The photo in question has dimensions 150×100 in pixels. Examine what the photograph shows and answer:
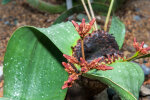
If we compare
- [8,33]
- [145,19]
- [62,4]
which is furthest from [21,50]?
[145,19]

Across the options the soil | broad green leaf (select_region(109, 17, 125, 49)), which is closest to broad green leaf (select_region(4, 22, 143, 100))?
broad green leaf (select_region(109, 17, 125, 49))

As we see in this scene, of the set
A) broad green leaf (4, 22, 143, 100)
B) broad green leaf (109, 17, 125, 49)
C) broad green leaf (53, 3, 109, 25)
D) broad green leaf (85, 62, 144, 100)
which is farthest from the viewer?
broad green leaf (53, 3, 109, 25)

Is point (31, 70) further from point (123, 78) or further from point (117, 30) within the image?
point (117, 30)

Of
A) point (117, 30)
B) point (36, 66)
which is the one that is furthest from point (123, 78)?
point (117, 30)

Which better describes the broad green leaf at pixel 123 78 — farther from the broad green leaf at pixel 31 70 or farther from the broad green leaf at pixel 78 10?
the broad green leaf at pixel 78 10

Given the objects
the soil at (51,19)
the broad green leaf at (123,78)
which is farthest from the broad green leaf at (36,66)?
the soil at (51,19)

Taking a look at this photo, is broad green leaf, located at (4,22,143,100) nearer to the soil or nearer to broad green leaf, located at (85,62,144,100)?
broad green leaf, located at (85,62,144,100)

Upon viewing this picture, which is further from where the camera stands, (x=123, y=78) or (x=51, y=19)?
(x=51, y=19)
